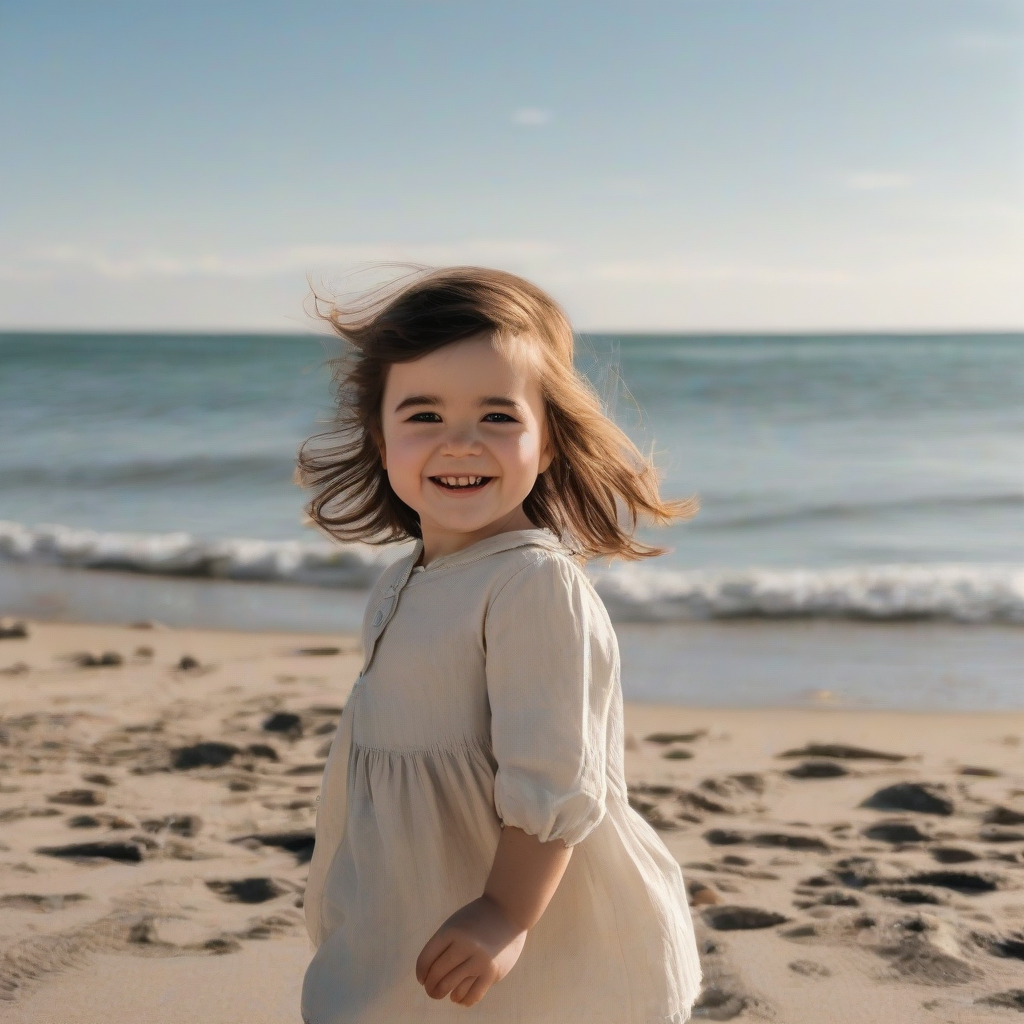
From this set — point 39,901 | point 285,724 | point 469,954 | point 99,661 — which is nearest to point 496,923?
point 469,954

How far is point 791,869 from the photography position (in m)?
3.13

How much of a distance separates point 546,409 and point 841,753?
108 inches

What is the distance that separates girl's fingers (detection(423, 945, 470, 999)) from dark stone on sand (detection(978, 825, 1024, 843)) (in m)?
2.31

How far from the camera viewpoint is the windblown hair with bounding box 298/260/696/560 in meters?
1.71

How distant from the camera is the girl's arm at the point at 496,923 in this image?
143 cm

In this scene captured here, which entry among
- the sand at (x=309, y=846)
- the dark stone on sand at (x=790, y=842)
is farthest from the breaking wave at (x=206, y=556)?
the dark stone on sand at (x=790, y=842)

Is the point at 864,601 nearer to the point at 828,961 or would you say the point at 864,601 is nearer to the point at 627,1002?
the point at 828,961

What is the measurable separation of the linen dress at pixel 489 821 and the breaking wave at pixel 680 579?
15.9ft

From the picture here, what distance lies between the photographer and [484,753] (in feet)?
5.31

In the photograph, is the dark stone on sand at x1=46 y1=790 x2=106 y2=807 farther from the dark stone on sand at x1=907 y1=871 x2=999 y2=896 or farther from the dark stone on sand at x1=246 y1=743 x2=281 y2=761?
the dark stone on sand at x1=907 y1=871 x2=999 y2=896

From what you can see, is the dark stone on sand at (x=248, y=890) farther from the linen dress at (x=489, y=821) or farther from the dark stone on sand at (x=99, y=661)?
the dark stone on sand at (x=99, y=661)

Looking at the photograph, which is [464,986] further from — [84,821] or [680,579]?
Result: [680,579]

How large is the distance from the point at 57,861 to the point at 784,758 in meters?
2.22

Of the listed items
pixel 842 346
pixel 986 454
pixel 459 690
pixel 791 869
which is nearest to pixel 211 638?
pixel 791 869
